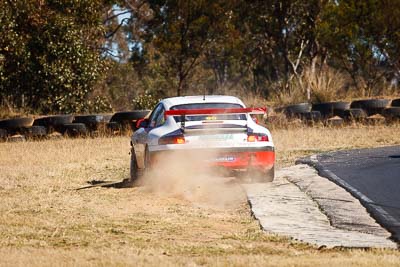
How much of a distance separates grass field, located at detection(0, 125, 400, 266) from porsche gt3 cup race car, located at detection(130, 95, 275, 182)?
383 millimetres

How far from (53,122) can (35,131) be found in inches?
35.4

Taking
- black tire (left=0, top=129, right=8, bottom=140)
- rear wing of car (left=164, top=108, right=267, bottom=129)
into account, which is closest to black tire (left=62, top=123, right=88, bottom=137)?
black tire (left=0, top=129, right=8, bottom=140)

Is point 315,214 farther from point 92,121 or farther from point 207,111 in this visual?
point 92,121

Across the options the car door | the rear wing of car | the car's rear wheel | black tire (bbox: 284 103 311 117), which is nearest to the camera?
the rear wing of car

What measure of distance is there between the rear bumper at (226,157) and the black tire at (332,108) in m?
14.5

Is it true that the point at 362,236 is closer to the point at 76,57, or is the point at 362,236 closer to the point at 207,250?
the point at 207,250

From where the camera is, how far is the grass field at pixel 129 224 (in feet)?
28.6

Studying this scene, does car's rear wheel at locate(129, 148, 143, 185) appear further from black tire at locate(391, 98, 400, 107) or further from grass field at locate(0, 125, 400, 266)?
black tire at locate(391, 98, 400, 107)

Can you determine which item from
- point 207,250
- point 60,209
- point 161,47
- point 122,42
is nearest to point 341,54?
point 161,47

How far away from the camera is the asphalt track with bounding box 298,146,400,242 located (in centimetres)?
1140

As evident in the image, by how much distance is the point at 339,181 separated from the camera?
14.5 meters

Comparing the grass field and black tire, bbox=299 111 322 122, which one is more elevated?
black tire, bbox=299 111 322 122

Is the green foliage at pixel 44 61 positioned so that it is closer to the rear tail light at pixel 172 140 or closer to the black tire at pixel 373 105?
the black tire at pixel 373 105

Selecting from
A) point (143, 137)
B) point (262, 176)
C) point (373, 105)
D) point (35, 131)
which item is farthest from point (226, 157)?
point (373, 105)
